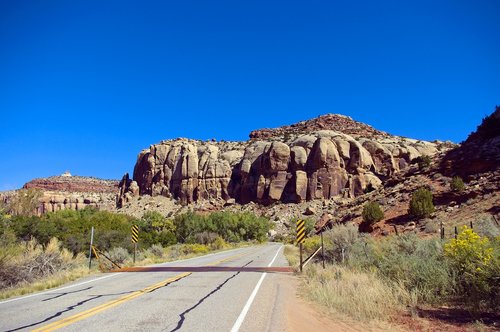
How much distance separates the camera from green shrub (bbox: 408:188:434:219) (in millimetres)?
27797

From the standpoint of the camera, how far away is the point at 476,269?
7.48 meters

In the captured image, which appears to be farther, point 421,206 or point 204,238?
point 204,238

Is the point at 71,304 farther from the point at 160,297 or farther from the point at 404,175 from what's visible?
the point at 404,175

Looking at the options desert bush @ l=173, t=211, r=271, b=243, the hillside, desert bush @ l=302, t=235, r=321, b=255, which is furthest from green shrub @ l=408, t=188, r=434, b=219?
the hillside

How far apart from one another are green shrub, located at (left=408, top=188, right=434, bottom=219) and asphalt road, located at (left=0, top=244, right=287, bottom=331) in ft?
63.8

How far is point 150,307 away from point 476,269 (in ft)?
22.6

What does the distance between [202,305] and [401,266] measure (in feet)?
18.8

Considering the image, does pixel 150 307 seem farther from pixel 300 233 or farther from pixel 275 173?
pixel 275 173

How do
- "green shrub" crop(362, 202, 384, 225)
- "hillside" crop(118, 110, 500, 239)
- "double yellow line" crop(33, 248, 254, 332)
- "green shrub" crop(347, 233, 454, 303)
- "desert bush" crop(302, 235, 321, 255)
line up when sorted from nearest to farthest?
"double yellow line" crop(33, 248, 254, 332) < "green shrub" crop(347, 233, 454, 303) < "desert bush" crop(302, 235, 321, 255) < "green shrub" crop(362, 202, 384, 225) < "hillside" crop(118, 110, 500, 239)

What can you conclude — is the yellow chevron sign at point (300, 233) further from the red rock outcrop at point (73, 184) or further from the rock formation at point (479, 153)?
the red rock outcrop at point (73, 184)

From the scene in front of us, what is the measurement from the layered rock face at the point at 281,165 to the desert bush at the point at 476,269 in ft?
222

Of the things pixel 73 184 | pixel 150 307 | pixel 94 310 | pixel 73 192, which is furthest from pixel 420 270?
pixel 73 184

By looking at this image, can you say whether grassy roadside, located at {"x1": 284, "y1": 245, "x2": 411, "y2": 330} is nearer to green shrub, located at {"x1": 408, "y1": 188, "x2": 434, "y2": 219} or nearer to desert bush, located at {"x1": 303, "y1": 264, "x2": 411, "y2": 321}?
desert bush, located at {"x1": 303, "y1": 264, "x2": 411, "y2": 321}

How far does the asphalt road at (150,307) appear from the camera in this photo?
261 inches
